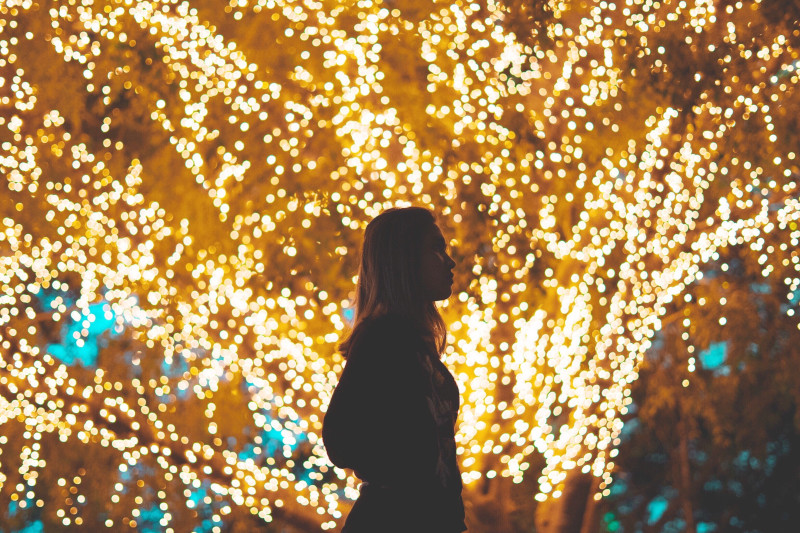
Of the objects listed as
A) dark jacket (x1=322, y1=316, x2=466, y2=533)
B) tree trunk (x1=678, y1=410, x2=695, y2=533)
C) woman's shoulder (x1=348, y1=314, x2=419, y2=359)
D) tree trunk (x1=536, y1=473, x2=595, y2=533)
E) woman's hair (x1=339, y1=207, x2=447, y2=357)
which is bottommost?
dark jacket (x1=322, y1=316, x2=466, y2=533)

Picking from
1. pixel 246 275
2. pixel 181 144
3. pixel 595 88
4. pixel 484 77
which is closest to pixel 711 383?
pixel 595 88

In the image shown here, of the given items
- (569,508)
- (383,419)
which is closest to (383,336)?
(383,419)

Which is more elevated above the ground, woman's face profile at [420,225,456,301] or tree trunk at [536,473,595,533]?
tree trunk at [536,473,595,533]

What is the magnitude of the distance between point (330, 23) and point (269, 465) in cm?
345

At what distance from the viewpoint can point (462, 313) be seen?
4.21 m

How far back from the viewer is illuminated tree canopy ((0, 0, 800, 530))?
396 centimetres

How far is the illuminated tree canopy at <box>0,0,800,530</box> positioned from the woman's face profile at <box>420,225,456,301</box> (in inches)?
81.0

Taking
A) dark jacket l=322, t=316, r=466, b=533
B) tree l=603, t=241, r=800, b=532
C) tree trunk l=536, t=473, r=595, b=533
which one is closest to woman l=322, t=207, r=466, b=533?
dark jacket l=322, t=316, r=466, b=533

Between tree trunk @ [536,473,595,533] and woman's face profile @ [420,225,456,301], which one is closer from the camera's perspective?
woman's face profile @ [420,225,456,301]

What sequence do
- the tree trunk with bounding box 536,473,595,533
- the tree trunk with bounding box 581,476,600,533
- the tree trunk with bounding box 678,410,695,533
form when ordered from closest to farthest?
1. the tree trunk with bounding box 536,473,595,533
2. the tree trunk with bounding box 581,476,600,533
3. the tree trunk with bounding box 678,410,695,533

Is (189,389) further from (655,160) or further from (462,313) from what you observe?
(655,160)

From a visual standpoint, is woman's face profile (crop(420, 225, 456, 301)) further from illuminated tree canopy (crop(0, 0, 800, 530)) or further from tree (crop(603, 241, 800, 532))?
tree (crop(603, 241, 800, 532))

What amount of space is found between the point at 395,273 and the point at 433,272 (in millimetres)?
97

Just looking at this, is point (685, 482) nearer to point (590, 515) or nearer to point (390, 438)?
point (590, 515)
